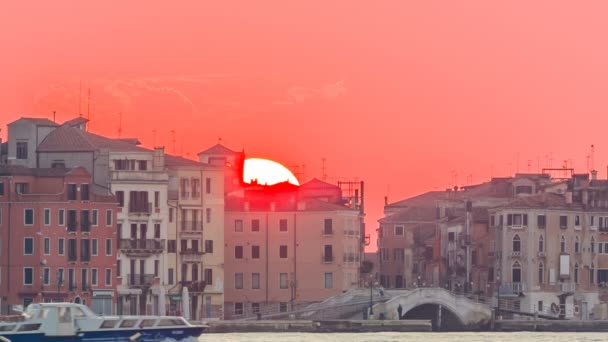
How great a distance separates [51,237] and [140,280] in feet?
28.0

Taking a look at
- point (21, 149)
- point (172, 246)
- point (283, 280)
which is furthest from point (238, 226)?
point (21, 149)

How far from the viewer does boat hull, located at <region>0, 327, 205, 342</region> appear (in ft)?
347

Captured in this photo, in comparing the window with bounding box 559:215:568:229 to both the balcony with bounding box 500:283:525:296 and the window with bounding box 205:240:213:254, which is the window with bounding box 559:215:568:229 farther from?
the window with bounding box 205:240:213:254

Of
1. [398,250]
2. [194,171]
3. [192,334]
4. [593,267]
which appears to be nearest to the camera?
[192,334]

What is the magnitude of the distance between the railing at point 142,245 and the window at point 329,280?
15318 millimetres

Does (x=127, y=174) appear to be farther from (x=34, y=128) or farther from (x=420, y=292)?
(x=420, y=292)

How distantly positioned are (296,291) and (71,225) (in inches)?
878

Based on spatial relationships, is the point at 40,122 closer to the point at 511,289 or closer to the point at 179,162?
the point at 179,162

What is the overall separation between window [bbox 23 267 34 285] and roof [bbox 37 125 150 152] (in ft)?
28.7

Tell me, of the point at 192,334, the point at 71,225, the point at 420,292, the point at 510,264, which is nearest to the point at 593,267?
the point at 510,264

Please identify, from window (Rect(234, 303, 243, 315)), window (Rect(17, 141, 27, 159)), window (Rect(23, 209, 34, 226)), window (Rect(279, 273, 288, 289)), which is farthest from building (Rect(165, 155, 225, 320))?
window (Rect(23, 209, 34, 226))

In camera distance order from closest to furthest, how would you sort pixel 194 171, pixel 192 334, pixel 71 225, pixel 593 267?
pixel 192 334 < pixel 71 225 < pixel 194 171 < pixel 593 267

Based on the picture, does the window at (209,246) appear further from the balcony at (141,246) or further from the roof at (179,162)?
the balcony at (141,246)

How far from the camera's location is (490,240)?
16550 centimetres
